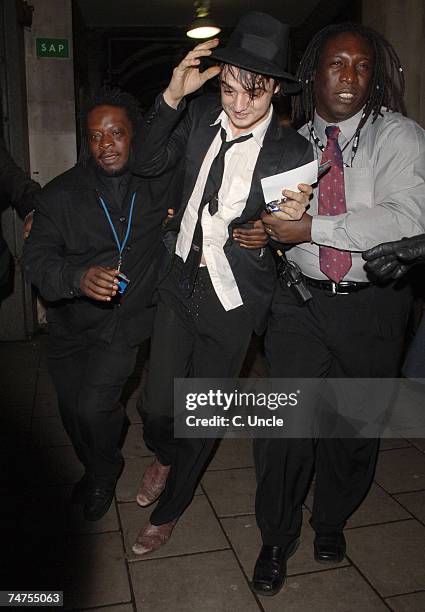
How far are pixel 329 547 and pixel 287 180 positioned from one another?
163 centimetres

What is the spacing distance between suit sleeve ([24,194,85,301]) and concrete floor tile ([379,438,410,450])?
2353mm

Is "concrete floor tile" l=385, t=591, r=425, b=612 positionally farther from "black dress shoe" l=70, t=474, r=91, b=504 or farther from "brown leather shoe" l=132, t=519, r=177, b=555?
"black dress shoe" l=70, t=474, r=91, b=504

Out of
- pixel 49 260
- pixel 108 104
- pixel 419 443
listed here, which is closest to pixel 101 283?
pixel 49 260

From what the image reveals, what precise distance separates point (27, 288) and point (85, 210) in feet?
12.8

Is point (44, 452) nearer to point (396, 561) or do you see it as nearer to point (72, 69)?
point (396, 561)

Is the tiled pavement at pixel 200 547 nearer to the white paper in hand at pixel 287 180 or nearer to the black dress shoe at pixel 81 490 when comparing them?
the black dress shoe at pixel 81 490

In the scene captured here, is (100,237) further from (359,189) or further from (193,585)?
(193,585)

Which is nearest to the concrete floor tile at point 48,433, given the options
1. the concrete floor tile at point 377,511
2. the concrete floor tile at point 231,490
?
the concrete floor tile at point 231,490

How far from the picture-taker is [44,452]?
12.0ft

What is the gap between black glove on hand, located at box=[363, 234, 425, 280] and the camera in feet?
6.30

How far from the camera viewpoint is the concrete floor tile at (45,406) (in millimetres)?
4285

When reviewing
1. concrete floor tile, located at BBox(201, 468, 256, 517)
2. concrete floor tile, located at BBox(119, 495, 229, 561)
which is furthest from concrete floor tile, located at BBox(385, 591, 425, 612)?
concrete floor tile, located at BBox(201, 468, 256, 517)

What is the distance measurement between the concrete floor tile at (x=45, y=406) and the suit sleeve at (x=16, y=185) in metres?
1.63

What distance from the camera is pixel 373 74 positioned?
7.72 ft
